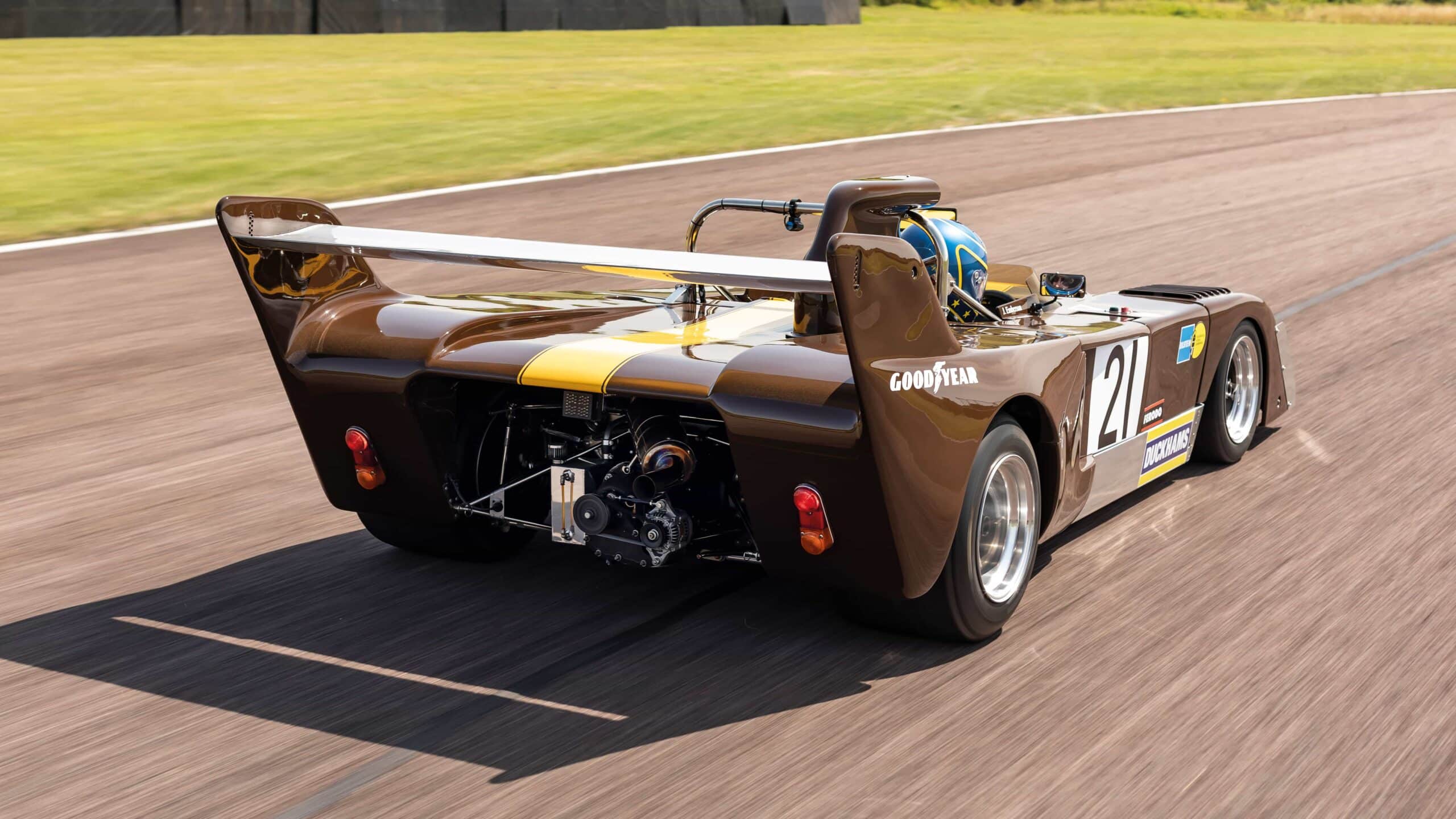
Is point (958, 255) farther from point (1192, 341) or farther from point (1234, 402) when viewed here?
point (1234, 402)

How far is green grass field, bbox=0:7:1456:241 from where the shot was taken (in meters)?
15.9

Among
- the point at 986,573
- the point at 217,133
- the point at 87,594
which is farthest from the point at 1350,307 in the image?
the point at 217,133

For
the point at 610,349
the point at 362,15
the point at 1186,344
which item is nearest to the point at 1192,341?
the point at 1186,344

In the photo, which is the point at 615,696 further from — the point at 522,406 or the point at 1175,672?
the point at 1175,672

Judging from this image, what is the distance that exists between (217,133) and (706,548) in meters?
15.9

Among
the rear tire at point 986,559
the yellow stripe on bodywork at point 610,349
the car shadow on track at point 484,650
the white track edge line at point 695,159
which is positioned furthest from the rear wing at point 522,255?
A: the white track edge line at point 695,159

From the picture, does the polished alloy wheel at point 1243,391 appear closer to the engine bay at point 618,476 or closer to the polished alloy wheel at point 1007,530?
the polished alloy wheel at point 1007,530

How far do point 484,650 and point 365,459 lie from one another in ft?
2.52

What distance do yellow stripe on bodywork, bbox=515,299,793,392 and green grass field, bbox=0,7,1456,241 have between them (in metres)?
9.67

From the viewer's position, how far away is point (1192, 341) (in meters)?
6.09

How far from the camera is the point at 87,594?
202 inches

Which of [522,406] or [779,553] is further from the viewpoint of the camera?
[522,406]

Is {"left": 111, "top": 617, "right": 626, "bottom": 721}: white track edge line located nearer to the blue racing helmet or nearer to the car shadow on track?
the car shadow on track

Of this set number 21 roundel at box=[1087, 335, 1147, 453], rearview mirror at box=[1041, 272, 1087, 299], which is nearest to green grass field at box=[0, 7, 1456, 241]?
rearview mirror at box=[1041, 272, 1087, 299]
